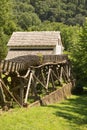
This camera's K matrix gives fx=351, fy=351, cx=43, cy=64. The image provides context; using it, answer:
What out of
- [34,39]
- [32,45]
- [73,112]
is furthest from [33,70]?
[34,39]

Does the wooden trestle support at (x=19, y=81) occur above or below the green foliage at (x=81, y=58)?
above

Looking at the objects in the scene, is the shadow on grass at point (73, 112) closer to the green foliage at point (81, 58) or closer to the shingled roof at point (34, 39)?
the green foliage at point (81, 58)

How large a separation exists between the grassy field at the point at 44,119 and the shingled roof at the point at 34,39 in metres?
24.5

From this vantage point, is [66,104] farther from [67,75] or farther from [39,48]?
[39,48]

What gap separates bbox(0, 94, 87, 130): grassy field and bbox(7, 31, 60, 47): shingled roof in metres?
24.5

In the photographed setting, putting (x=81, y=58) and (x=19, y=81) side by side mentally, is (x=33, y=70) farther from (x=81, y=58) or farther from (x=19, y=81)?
(x=81, y=58)

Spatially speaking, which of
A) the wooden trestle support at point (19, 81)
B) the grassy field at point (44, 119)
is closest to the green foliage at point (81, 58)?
the wooden trestle support at point (19, 81)

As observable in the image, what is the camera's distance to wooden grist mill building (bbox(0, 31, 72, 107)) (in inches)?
794

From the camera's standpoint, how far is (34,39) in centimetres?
4812

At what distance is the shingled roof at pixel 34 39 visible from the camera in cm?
4700

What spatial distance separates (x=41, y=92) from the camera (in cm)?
2845

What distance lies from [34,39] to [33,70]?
1014 inches

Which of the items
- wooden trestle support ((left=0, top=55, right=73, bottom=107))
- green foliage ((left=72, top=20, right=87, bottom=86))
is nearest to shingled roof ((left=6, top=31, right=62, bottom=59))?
green foliage ((left=72, top=20, right=87, bottom=86))

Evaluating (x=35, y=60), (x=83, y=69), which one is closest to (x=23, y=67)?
(x=35, y=60)
